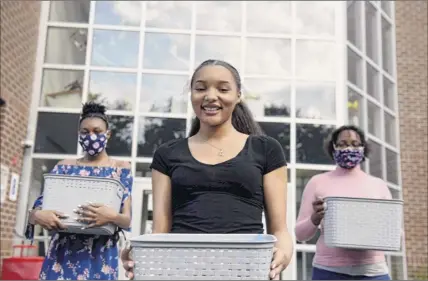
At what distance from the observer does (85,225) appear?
2.24 meters

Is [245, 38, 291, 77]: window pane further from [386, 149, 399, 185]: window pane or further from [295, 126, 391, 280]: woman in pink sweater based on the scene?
[295, 126, 391, 280]: woman in pink sweater

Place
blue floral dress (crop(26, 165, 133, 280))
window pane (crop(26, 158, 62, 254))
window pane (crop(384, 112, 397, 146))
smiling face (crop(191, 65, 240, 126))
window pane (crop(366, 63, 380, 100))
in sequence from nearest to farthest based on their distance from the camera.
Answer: smiling face (crop(191, 65, 240, 126)), blue floral dress (crop(26, 165, 133, 280)), window pane (crop(26, 158, 62, 254)), window pane (crop(366, 63, 380, 100)), window pane (crop(384, 112, 397, 146))

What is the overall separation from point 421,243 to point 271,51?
3381 mm

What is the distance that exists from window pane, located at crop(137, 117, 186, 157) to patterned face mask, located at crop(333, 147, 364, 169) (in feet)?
10.6

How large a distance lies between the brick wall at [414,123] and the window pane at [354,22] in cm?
95

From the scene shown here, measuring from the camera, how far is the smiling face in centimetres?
140

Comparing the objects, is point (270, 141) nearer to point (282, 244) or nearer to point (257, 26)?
point (282, 244)

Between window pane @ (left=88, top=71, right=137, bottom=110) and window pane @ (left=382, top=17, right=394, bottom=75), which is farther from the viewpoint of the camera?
window pane @ (left=382, top=17, right=394, bottom=75)

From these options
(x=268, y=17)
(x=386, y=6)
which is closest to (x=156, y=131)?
(x=268, y=17)

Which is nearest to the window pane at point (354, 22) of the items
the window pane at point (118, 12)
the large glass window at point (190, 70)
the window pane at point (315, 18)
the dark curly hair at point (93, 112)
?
the large glass window at point (190, 70)

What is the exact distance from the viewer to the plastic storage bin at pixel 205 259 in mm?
1029

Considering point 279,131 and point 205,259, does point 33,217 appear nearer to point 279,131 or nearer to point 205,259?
point 205,259

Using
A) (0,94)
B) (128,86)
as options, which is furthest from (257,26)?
(0,94)

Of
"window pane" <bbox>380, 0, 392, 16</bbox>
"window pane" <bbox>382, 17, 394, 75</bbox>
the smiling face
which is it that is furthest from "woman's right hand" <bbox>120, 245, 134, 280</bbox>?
"window pane" <bbox>380, 0, 392, 16</bbox>
